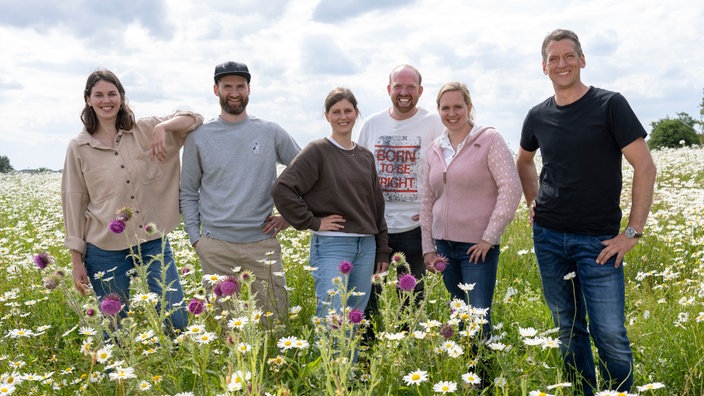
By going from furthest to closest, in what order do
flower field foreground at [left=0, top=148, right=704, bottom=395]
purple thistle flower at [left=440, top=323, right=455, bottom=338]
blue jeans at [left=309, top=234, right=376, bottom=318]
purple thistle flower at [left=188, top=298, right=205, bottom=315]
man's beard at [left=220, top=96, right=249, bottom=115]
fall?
man's beard at [left=220, top=96, right=249, bottom=115], blue jeans at [left=309, top=234, right=376, bottom=318], purple thistle flower at [left=188, top=298, right=205, bottom=315], purple thistle flower at [left=440, top=323, right=455, bottom=338], flower field foreground at [left=0, top=148, right=704, bottom=395]

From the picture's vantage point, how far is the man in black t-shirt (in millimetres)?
3412

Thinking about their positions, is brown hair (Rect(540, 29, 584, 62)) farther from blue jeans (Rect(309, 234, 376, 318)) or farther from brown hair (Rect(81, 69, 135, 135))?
Answer: brown hair (Rect(81, 69, 135, 135))

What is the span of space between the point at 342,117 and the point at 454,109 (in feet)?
2.59

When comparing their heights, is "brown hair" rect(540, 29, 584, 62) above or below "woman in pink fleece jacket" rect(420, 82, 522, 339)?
above

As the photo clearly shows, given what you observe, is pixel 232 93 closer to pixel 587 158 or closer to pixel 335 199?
pixel 335 199

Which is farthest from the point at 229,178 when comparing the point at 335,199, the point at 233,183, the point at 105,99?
the point at 105,99

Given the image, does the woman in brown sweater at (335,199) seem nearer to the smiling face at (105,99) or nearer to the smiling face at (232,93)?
the smiling face at (232,93)

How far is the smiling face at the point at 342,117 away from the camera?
13.5ft

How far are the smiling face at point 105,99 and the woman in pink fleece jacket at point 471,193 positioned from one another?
2418 millimetres

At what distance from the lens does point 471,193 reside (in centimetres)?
394

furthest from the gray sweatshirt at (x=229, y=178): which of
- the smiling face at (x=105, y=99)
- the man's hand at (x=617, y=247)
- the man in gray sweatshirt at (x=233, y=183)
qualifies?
the man's hand at (x=617, y=247)

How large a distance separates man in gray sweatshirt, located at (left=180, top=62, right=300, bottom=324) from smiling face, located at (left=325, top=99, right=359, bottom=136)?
70cm

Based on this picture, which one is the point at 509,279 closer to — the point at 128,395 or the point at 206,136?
the point at 206,136

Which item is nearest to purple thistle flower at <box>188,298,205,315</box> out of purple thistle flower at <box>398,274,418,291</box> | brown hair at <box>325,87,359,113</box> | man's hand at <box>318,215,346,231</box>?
man's hand at <box>318,215,346,231</box>
